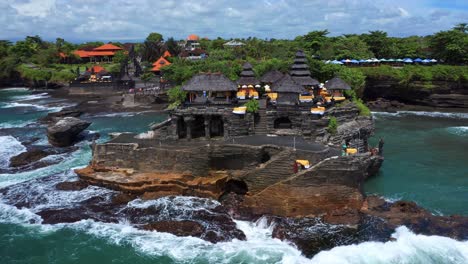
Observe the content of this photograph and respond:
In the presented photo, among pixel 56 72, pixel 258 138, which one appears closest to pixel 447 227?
pixel 258 138

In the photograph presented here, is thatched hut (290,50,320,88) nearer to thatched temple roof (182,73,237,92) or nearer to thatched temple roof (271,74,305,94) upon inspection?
thatched temple roof (271,74,305,94)

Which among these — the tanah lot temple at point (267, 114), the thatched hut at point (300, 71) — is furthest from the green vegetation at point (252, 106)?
the thatched hut at point (300, 71)

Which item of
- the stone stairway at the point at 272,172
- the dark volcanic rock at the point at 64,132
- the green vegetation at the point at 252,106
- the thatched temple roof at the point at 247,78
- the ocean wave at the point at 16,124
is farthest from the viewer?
the ocean wave at the point at 16,124

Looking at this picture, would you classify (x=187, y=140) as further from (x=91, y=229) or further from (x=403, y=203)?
(x=403, y=203)

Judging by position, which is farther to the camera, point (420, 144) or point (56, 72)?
point (56, 72)

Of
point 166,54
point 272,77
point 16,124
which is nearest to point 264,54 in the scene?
point 166,54

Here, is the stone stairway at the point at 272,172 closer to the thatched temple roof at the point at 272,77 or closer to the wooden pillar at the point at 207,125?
the wooden pillar at the point at 207,125

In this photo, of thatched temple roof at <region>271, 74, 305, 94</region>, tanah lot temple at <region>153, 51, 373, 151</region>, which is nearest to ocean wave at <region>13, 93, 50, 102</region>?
tanah lot temple at <region>153, 51, 373, 151</region>
